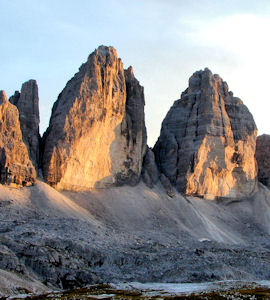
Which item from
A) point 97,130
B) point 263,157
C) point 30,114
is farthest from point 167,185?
point 263,157

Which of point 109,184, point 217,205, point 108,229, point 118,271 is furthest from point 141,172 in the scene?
point 118,271

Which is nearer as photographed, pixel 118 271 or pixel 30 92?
pixel 118 271

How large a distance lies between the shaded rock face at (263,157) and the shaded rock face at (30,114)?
4613cm

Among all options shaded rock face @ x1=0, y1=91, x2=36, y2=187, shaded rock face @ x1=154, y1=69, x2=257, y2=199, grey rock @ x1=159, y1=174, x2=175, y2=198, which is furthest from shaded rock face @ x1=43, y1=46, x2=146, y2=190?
shaded rock face @ x1=154, y1=69, x2=257, y2=199

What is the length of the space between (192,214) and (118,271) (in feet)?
104

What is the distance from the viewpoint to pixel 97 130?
69.5m

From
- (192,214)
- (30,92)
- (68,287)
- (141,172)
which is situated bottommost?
(68,287)

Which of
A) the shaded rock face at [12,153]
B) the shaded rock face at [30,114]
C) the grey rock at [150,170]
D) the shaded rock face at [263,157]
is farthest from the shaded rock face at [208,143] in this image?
the shaded rock face at [12,153]

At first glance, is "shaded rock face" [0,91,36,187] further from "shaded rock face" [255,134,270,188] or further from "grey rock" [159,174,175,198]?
"shaded rock face" [255,134,270,188]

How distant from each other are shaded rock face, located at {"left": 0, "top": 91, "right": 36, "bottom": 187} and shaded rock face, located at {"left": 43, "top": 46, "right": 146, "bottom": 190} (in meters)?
4.03

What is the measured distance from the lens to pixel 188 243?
58.1m

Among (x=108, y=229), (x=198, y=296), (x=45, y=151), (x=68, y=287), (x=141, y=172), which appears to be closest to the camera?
(x=198, y=296)

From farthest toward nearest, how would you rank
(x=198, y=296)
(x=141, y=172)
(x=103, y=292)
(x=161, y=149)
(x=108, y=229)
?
(x=161, y=149) → (x=141, y=172) → (x=108, y=229) → (x=103, y=292) → (x=198, y=296)

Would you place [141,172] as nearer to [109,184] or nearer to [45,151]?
[109,184]
